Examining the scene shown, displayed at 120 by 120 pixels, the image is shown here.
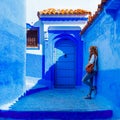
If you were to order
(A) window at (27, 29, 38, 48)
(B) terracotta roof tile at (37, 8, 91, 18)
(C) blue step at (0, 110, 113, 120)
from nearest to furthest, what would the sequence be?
(C) blue step at (0, 110, 113, 120), (B) terracotta roof tile at (37, 8, 91, 18), (A) window at (27, 29, 38, 48)

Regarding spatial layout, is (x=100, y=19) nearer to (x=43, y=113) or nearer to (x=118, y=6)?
(x=118, y=6)

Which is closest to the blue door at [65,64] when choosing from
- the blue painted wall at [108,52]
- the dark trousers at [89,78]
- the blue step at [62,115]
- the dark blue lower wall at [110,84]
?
the dark trousers at [89,78]

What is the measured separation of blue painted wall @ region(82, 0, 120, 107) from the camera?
6938 mm

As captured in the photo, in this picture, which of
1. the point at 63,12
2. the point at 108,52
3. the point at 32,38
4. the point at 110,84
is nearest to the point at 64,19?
the point at 63,12

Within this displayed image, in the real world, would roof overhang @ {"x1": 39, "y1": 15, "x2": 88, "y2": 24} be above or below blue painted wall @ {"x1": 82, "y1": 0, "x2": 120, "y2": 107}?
above

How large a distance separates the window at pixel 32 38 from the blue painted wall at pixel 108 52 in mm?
6352

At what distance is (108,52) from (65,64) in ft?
27.1

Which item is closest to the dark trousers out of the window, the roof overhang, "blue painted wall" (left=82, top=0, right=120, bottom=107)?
"blue painted wall" (left=82, top=0, right=120, bottom=107)

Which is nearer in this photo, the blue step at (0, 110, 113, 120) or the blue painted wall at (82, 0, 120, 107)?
the blue painted wall at (82, 0, 120, 107)

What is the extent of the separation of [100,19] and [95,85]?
2313 millimetres

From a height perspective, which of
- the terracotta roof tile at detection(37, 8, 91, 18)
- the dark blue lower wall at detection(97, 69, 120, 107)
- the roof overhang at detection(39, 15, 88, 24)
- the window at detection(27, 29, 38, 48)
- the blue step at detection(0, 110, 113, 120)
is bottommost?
the blue step at detection(0, 110, 113, 120)

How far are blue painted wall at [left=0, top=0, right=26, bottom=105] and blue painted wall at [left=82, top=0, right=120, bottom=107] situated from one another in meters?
2.62

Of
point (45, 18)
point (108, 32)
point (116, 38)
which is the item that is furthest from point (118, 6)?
point (45, 18)

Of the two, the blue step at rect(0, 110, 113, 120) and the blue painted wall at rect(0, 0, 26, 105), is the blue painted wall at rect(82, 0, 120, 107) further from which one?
the blue painted wall at rect(0, 0, 26, 105)
